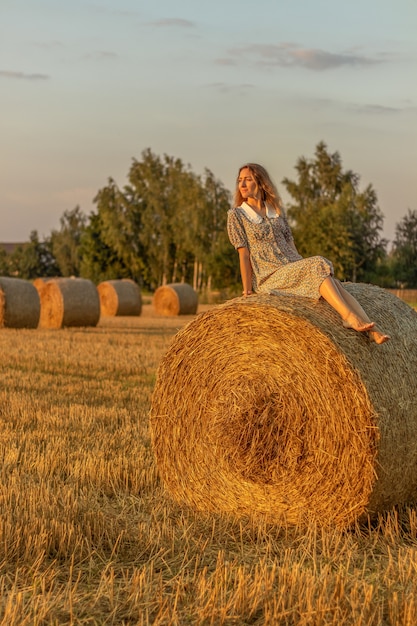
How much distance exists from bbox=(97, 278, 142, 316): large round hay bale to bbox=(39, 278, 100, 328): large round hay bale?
791 cm

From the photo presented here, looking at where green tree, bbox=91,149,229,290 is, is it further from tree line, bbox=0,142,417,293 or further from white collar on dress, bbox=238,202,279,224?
white collar on dress, bbox=238,202,279,224

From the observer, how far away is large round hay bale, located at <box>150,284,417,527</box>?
18.0 ft

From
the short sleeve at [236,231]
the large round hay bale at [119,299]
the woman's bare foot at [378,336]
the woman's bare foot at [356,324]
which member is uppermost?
the short sleeve at [236,231]

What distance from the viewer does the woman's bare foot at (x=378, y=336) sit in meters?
5.59

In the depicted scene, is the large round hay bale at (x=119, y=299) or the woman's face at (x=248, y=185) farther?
the large round hay bale at (x=119, y=299)

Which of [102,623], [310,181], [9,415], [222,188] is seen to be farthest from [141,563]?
[310,181]

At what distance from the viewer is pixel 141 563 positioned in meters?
4.80

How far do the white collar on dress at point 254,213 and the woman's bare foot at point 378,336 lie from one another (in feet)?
4.74

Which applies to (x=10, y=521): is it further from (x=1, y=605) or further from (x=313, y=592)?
(x=313, y=592)

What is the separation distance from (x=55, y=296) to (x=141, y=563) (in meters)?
18.6

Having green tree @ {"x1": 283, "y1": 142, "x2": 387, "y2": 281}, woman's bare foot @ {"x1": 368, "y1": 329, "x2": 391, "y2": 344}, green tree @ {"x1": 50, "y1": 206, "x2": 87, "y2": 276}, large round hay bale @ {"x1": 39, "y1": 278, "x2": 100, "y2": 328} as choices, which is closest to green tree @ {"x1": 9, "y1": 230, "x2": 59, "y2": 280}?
green tree @ {"x1": 50, "y1": 206, "x2": 87, "y2": 276}

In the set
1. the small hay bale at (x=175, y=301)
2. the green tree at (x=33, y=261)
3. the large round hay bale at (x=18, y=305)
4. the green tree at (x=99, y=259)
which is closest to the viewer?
the large round hay bale at (x=18, y=305)

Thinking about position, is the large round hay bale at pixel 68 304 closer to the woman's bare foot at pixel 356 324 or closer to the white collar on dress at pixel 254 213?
the white collar on dress at pixel 254 213

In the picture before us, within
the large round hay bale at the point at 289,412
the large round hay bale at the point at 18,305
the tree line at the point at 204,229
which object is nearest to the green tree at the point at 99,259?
the tree line at the point at 204,229
